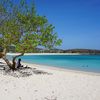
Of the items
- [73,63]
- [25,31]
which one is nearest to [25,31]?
[25,31]

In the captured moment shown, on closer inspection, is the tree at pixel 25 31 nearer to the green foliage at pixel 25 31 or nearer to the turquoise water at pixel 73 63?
the green foliage at pixel 25 31

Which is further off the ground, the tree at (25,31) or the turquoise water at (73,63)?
the tree at (25,31)

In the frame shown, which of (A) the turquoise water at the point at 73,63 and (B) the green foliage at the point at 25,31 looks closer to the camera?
(B) the green foliage at the point at 25,31

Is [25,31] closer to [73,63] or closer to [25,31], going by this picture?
[25,31]

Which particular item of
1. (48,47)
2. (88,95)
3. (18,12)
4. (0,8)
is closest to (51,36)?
(48,47)

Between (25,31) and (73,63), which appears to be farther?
(73,63)

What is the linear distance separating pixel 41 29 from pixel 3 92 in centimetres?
803

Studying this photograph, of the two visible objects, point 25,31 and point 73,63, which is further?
point 73,63

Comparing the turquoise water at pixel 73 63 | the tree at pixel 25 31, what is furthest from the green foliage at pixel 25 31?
the turquoise water at pixel 73 63

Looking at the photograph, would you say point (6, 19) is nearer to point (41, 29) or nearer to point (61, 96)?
point (41, 29)

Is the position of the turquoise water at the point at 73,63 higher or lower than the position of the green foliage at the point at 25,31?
lower

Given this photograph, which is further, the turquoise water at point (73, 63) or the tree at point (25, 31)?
the turquoise water at point (73, 63)

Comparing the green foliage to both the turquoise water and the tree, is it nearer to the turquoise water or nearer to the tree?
the tree

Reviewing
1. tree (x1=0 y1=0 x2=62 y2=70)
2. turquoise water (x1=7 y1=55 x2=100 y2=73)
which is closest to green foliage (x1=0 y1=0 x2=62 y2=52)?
tree (x1=0 y1=0 x2=62 y2=70)
